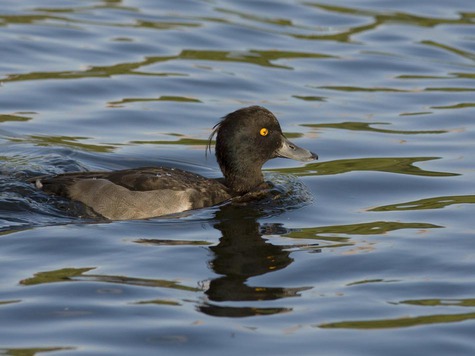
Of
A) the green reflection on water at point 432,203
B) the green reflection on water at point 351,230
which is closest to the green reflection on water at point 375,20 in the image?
the green reflection on water at point 432,203

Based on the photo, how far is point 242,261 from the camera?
32.5ft

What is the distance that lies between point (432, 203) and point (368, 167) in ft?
5.00

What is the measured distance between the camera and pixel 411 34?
66.1ft

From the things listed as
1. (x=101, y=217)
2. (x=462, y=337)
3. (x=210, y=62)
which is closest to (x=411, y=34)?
(x=210, y=62)

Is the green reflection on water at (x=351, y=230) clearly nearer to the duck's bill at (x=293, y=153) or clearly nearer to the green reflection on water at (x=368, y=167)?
the duck's bill at (x=293, y=153)

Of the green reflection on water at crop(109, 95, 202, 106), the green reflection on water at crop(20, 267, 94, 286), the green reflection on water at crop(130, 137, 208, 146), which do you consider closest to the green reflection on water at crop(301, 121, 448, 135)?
the green reflection on water at crop(130, 137, 208, 146)

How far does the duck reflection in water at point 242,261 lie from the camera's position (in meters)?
8.67

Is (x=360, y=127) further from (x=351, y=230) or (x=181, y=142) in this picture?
(x=351, y=230)

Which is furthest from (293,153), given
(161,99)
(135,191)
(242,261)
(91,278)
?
(161,99)

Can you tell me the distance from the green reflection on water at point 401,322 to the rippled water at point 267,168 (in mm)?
21

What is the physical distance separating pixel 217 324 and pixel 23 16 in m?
13.1

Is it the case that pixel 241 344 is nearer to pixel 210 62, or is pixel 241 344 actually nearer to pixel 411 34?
pixel 210 62

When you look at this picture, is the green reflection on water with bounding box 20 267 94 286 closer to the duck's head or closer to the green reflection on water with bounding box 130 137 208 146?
the duck's head

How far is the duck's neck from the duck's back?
49 centimetres
